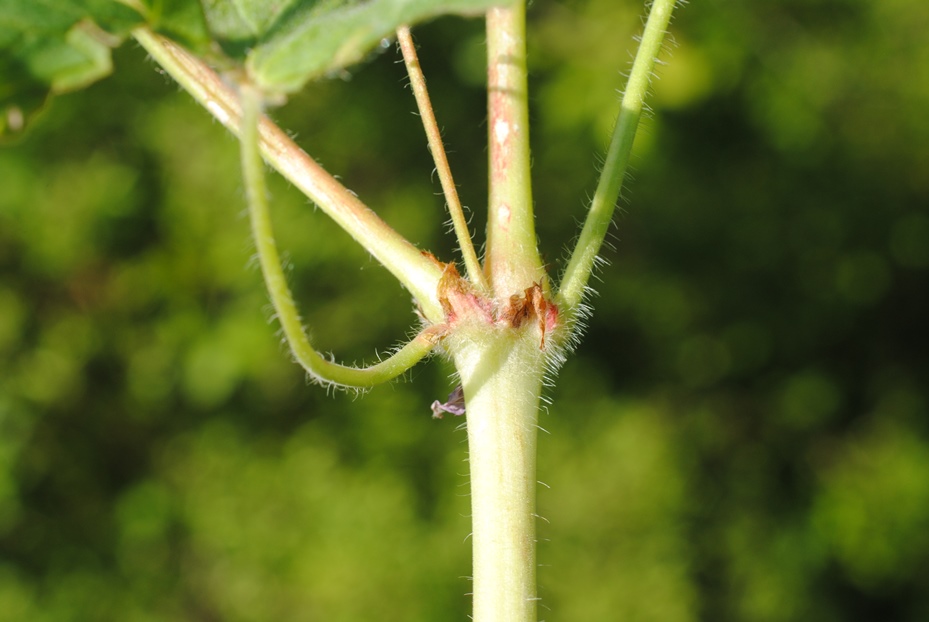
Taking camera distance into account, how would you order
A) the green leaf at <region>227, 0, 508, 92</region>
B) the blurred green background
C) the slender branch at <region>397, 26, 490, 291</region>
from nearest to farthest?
the green leaf at <region>227, 0, 508, 92</region> → the slender branch at <region>397, 26, 490, 291</region> → the blurred green background

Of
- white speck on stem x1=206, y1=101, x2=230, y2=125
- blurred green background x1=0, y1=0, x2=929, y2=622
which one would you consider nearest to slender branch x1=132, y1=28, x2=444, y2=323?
white speck on stem x1=206, y1=101, x2=230, y2=125

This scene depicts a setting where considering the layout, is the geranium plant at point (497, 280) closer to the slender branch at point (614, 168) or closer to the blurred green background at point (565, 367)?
the slender branch at point (614, 168)

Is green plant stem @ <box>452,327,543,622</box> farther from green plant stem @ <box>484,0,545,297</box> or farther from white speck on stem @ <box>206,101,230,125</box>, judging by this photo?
white speck on stem @ <box>206,101,230,125</box>

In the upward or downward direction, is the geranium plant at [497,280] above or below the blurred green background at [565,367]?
below

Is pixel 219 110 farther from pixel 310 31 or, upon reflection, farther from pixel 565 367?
pixel 565 367

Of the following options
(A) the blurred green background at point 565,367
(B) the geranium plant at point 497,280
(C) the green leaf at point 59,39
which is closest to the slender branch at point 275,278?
(B) the geranium plant at point 497,280

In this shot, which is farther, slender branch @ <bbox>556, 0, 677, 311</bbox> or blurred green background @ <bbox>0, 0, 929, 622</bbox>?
blurred green background @ <bbox>0, 0, 929, 622</bbox>

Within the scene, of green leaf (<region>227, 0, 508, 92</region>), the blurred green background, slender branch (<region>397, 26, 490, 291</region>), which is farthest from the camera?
the blurred green background

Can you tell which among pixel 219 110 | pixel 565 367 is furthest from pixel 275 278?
pixel 565 367
